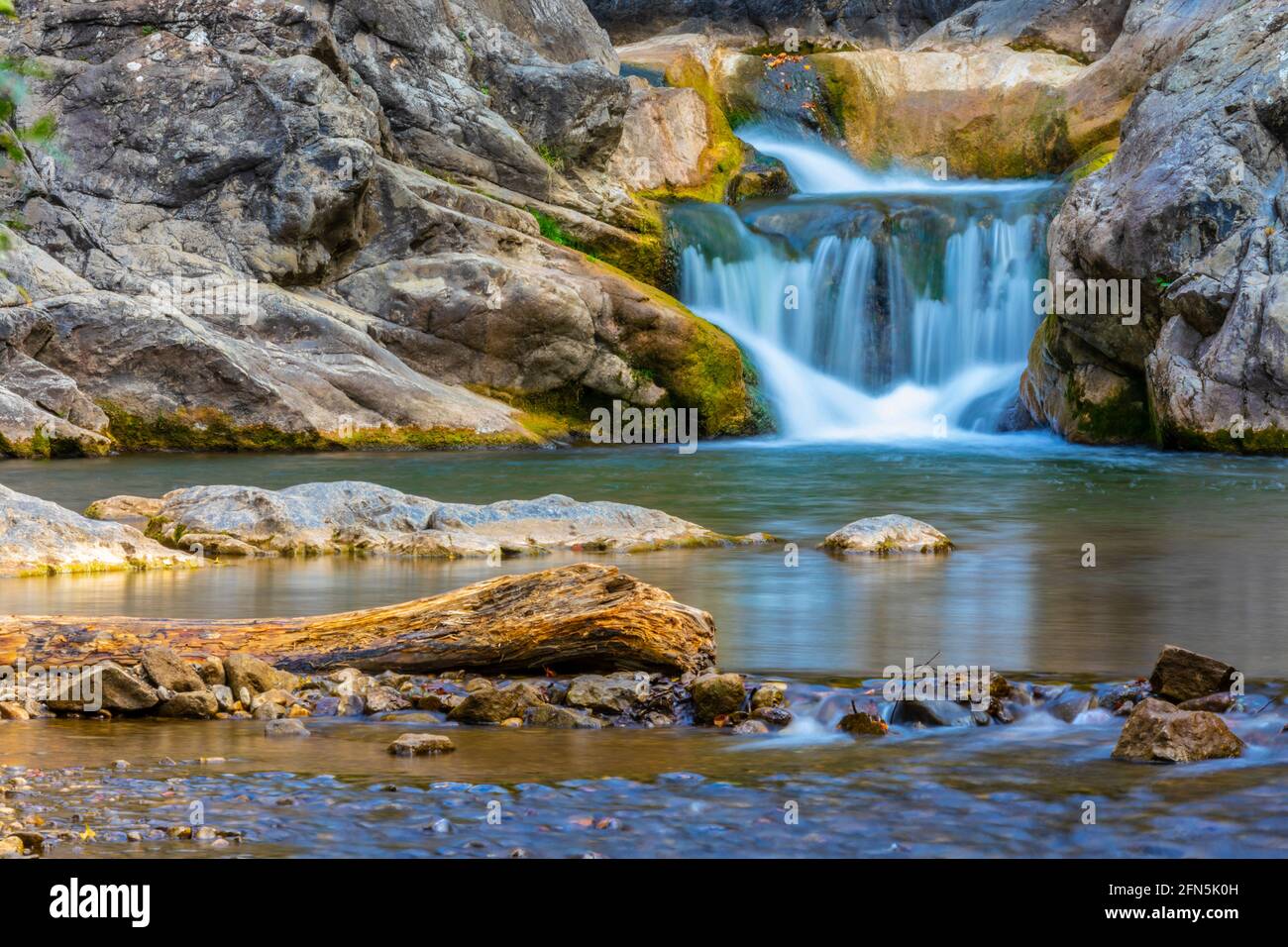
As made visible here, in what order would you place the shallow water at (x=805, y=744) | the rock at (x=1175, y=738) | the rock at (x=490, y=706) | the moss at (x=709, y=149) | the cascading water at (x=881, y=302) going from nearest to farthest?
the shallow water at (x=805, y=744)
the rock at (x=1175, y=738)
the rock at (x=490, y=706)
the cascading water at (x=881, y=302)
the moss at (x=709, y=149)

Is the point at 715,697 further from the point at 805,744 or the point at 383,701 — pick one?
the point at 383,701

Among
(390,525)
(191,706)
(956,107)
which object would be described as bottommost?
(191,706)

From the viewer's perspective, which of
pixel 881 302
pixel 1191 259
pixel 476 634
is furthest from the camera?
pixel 881 302

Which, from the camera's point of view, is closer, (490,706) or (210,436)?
(490,706)

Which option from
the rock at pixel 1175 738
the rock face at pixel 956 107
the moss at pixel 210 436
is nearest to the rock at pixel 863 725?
the rock at pixel 1175 738

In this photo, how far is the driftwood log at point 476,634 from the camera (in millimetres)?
6488

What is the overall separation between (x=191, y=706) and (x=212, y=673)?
0.29m

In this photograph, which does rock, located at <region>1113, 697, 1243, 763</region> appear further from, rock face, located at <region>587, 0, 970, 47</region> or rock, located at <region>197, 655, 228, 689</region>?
rock face, located at <region>587, 0, 970, 47</region>

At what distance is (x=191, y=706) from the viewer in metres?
5.98

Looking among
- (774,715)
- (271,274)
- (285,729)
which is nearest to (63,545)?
(285,729)

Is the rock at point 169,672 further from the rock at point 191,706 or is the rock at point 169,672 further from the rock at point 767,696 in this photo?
the rock at point 767,696

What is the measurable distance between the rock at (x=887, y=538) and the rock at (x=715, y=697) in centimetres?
563

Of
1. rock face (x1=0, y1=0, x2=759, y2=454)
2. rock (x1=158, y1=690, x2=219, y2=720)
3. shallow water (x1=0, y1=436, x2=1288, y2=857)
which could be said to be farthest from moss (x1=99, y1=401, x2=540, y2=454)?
rock (x1=158, y1=690, x2=219, y2=720)

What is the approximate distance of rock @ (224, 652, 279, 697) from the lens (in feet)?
20.2
